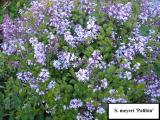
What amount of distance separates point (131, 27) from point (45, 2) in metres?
0.82

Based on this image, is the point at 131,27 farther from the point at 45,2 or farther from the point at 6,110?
the point at 6,110

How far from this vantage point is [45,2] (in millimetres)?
3736

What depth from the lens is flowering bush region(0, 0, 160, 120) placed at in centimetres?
315

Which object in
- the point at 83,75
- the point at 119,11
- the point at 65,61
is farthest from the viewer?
the point at 119,11

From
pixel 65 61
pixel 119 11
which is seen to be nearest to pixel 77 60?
pixel 65 61

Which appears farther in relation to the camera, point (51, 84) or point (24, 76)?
point (24, 76)

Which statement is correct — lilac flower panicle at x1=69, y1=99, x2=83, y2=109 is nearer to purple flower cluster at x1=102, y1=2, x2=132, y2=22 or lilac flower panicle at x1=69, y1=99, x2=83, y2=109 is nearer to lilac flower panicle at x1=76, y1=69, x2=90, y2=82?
lilac flower panicle at x1=76, y1=69, x2=90, y2=82

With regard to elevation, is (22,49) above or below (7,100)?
above

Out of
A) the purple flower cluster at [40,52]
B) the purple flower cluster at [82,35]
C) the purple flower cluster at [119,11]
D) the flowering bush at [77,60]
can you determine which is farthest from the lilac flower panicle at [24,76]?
the purple flower cluster at [119,11]

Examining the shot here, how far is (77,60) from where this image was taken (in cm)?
334

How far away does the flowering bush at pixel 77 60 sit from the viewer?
124 inches

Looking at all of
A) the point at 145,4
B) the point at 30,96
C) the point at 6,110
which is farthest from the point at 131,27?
the point at 6,110

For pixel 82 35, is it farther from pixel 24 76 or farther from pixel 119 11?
pixel 24 76

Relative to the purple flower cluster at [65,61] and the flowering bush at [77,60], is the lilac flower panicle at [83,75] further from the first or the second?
the purple flower cluster at [65,61]
